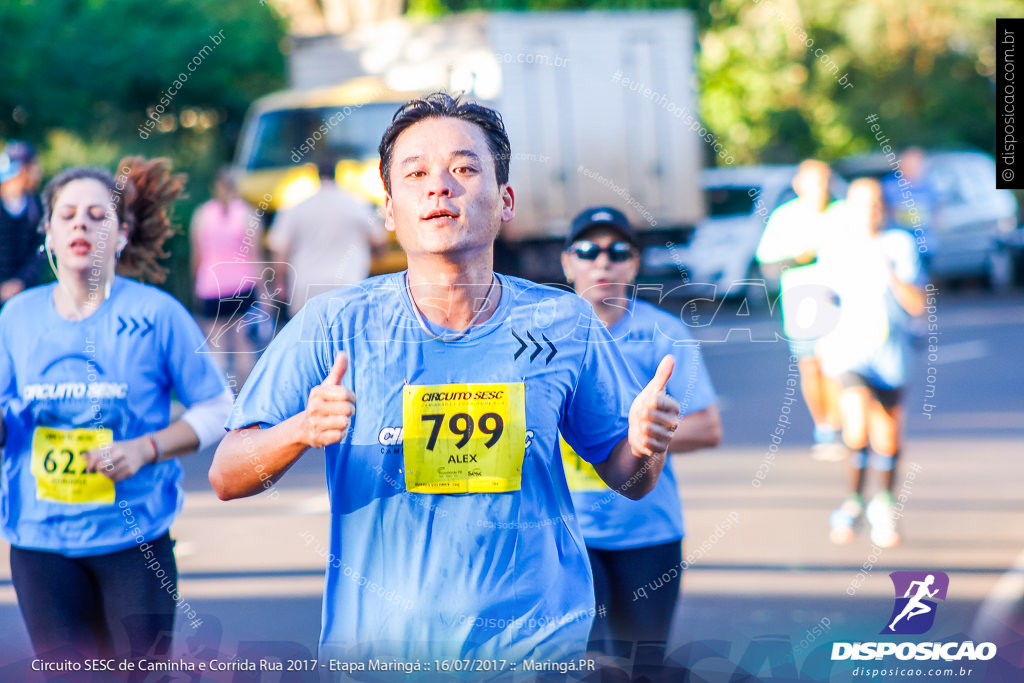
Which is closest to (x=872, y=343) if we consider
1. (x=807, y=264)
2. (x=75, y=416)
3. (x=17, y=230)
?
(x=807, y=264)

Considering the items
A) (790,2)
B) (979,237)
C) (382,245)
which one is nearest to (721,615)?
(382,245)

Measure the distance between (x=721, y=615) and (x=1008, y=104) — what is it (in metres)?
2.23

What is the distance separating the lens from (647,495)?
3.64m

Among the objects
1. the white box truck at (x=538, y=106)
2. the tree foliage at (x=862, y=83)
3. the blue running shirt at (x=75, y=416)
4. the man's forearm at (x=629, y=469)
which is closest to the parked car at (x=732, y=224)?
the white box truck at (x=538, y=106)

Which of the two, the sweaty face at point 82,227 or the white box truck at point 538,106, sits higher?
the white box truck at point 538,106

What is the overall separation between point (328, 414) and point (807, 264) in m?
5.49

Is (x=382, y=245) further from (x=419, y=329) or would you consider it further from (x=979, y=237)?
(x=979, y=237)

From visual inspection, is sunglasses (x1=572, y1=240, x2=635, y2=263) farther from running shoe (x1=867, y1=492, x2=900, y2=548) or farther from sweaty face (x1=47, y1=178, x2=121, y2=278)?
running shoe (x1=867, y1=492, x2=900, y2=548)

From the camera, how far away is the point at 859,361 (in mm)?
6434

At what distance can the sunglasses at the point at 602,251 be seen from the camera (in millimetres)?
3908

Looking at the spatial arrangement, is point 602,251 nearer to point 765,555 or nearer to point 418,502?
point 418,502

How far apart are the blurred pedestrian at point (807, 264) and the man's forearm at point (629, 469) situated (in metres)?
3.50

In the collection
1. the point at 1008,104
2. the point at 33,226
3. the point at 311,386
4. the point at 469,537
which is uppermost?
the point at 33,226

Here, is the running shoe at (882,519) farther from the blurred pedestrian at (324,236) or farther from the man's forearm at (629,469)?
the man's forearm at (629,469)
